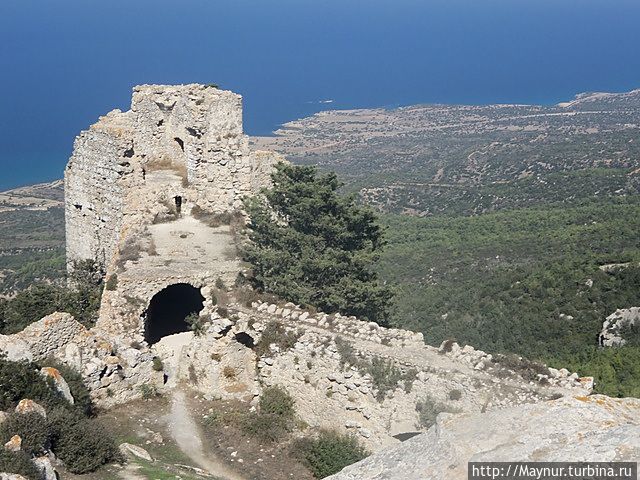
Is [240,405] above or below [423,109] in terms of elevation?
below

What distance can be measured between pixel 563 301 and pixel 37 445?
21.2 m

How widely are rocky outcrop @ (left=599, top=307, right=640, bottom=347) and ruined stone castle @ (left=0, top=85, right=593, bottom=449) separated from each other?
34.4 feet

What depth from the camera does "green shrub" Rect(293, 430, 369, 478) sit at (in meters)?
11.7

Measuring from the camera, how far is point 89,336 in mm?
13031

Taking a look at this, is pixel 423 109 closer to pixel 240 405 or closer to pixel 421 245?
pixel 421 245

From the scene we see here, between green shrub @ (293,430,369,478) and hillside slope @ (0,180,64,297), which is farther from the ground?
hillside slope @ (0,180,64,297)

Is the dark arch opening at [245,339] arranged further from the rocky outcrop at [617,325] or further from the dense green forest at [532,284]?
the rocky outcrop at [617,325]

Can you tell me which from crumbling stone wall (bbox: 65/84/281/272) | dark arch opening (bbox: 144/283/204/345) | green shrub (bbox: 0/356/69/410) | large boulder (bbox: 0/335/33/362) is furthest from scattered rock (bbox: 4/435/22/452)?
crumbling stone wall (bbox: 65/84/281/272)

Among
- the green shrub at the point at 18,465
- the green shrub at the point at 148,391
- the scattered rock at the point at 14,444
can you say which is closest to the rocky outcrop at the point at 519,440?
the green shrub at the point at 18,465

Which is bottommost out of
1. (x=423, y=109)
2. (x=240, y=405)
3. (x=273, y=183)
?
(x=240, y=405)

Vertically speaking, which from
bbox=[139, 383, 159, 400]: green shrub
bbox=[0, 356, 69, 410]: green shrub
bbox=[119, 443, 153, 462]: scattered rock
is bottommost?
bbox=[119, 443, 153, 462]: scattered rock

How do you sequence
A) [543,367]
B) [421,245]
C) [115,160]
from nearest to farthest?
1. [543,367]
2. [115,160]
3. [421,245]

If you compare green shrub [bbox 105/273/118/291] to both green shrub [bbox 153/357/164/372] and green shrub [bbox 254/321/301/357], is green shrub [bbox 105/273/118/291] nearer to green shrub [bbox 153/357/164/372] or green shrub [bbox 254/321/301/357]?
green shrub [bbox 153/357/164/372]

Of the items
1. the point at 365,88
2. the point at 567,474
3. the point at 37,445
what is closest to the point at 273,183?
the point at 37,445
